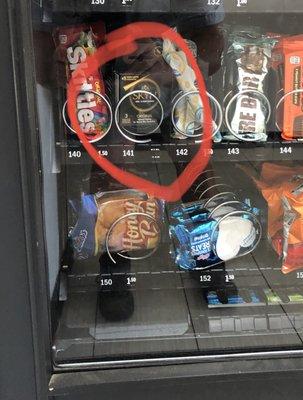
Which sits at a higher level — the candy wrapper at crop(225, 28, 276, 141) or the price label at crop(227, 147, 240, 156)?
the candy wrapper at crop(225, 28, 276, 141)

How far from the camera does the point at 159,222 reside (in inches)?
53.7

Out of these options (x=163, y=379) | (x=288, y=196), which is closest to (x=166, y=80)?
(x=288, y=196)

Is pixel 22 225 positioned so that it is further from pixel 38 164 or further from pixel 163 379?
pixel 163 379

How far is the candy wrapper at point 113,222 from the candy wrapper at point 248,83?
0.27 meters

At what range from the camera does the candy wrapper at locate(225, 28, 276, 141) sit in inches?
48.6

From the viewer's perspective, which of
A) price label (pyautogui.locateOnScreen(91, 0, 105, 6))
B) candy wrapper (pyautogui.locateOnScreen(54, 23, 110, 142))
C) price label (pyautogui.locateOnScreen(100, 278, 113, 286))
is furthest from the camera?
price label (pyautogui.locateOnScreen(100, 278, 113, 286))

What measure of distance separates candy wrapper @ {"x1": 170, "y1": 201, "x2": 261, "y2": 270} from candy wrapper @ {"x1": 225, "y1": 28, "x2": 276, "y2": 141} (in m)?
0.21

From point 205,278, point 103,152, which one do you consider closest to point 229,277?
point 205,278

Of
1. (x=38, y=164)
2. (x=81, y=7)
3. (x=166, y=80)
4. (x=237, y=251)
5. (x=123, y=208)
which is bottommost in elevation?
(x=237, y=251)

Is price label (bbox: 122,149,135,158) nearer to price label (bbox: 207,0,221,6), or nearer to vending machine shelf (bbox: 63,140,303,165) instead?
vending machine shelf (bbox: 63,140,303,165)

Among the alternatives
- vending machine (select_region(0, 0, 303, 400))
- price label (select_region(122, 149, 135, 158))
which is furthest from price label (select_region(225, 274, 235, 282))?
price label (select_region(122, 149, 135, 158))

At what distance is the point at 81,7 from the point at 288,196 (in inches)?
25.8

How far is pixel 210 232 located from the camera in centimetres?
133

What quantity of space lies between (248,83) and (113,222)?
17.7 inches
